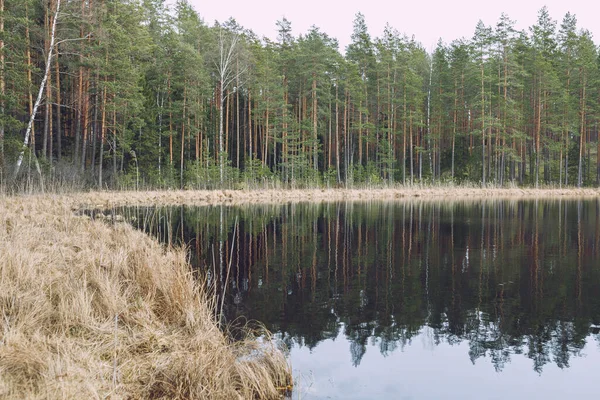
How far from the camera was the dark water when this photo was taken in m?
4.44

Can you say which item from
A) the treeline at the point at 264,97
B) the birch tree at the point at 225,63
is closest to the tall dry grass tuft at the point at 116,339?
the treeline at the point at 264,97

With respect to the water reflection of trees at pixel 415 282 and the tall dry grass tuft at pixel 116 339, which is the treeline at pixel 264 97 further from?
the tall dry grass tuft at pixel 116 339

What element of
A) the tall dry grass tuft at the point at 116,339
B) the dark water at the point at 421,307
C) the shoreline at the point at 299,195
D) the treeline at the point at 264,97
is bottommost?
the dark water at the point at 421,307

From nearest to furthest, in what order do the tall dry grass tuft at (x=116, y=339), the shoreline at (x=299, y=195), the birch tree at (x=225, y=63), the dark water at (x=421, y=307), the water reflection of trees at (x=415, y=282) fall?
1. the tall dry grass tuft at (x=116, y=339)
2. the dark water at (x=421, y=307)
3. the water reflection of trees at (x=415, y=282)
4. the shoreline at (x=299, y=195)
5. the birch tree at (x=225, y=63)

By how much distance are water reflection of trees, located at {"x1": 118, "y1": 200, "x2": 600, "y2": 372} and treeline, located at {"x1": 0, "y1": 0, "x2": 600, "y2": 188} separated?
42.2 ft

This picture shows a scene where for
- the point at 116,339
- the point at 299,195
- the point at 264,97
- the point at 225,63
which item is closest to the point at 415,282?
the point at 116,339

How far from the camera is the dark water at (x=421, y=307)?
444 cm

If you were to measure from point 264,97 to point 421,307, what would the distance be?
31.9m

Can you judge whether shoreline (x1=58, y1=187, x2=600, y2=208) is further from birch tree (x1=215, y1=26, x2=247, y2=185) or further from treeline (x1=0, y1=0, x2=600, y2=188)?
birch tree (x1=215, y1=26, x2=247, y2=185)

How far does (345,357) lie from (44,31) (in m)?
22.5

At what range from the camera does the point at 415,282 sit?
26.0 feet

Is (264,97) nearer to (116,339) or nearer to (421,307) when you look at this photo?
(421,307)

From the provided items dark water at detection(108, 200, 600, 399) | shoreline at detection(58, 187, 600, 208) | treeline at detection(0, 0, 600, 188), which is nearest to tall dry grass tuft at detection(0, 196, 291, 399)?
dark water at detection(108, 200, 600, 399)

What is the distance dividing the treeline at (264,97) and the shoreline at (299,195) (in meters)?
2.17
